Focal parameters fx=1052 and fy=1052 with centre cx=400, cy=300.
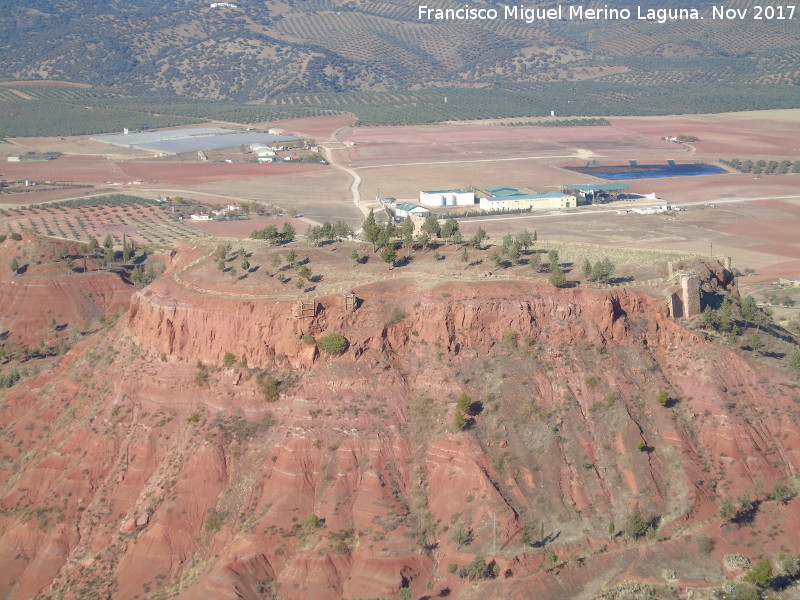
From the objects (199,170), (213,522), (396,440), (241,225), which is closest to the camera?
A: (213,522)

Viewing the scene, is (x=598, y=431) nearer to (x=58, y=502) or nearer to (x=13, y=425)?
(x=58, y=502)

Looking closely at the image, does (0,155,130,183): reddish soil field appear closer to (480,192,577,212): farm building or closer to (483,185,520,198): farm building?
(483,185,520,198): farm building

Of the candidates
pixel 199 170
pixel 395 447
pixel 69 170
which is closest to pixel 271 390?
pixel 395 447

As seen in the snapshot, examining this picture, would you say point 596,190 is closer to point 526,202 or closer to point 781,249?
point 526,202

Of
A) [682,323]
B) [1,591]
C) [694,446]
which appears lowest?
[1,591]

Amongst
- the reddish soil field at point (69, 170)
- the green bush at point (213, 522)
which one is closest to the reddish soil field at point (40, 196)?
the reddish soil field at point (69, 170)

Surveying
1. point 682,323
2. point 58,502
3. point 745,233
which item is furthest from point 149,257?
point 745,233
